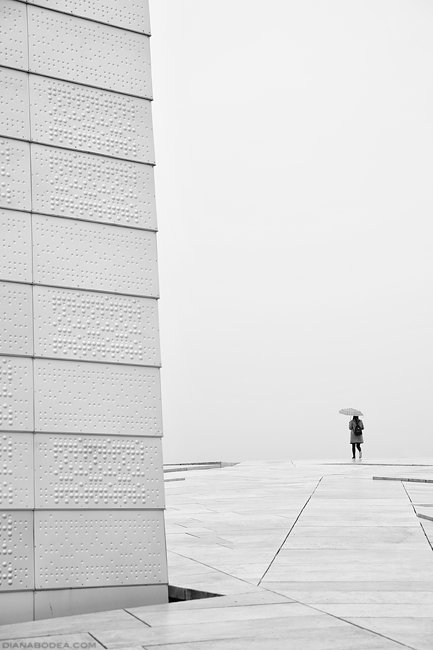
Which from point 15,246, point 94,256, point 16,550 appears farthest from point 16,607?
point 94,256

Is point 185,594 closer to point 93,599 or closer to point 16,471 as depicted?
point 93,599

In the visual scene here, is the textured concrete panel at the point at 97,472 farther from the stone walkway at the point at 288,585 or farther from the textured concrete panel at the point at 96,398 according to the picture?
the stone walkway at the point at 288,585

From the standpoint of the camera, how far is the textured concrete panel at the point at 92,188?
8.16 metres

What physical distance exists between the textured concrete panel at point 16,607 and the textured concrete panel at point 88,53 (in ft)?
15.9

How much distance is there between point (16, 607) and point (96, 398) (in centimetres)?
199

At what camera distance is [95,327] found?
27.1 feet

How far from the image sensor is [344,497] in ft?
56.4

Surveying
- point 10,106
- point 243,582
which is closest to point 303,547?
point 243,582

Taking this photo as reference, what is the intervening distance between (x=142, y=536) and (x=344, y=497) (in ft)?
32.2

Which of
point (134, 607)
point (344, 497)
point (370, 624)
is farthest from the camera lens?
point (344, 497)

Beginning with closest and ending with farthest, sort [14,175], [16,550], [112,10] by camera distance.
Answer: [16,550] → [14,175] → [112,10]

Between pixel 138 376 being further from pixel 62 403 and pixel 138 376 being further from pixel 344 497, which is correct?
pixel 344 497

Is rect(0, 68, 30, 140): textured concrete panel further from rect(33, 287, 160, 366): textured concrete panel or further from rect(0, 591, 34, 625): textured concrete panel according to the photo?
rect(0, 591, 34, 625): textured concrete panel

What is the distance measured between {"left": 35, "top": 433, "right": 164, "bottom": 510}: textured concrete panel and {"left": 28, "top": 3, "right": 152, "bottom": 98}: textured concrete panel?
3.59 meters
